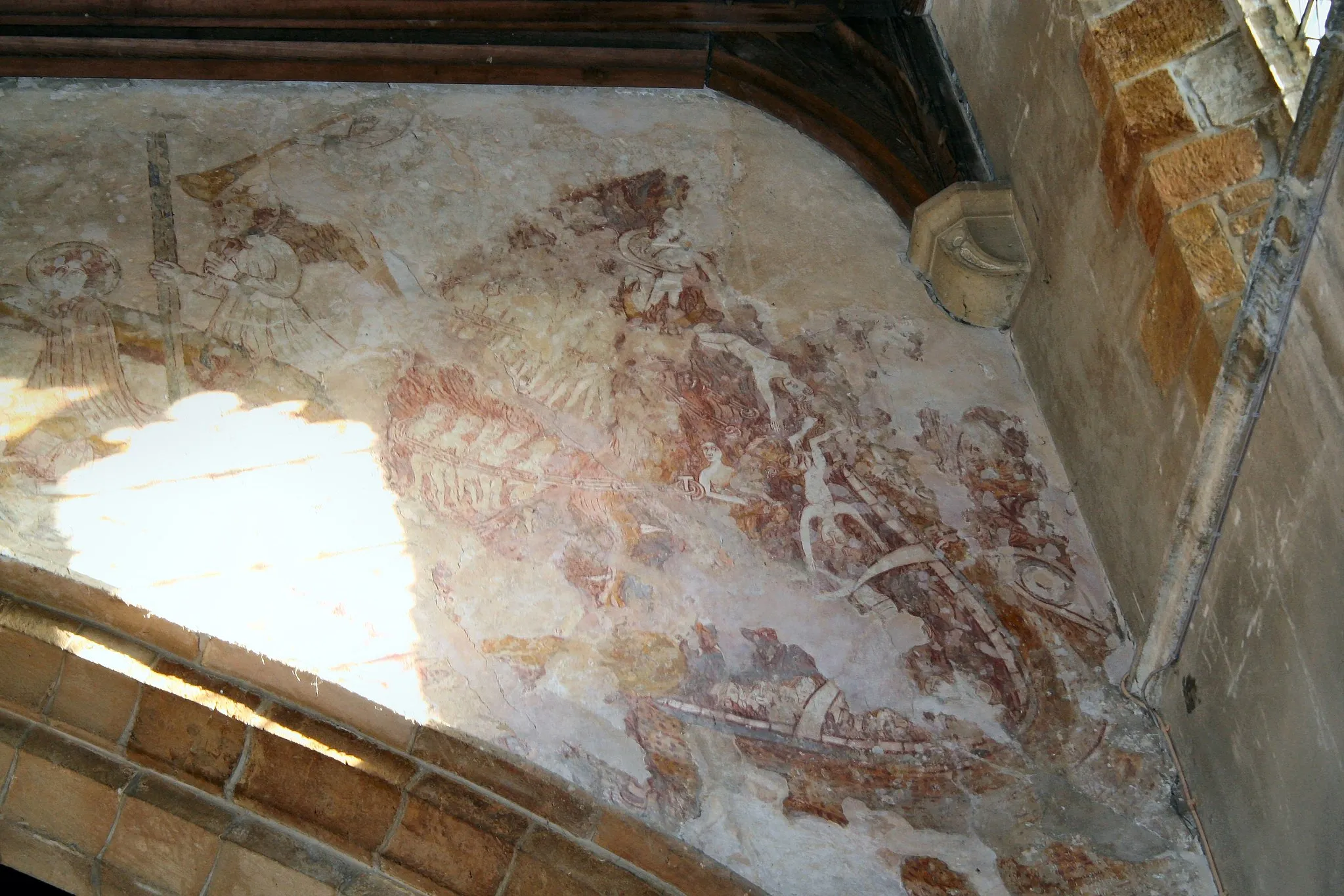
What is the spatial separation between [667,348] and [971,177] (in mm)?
1403

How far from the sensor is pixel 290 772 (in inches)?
163

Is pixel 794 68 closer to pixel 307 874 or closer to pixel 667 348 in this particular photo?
Answer: pixel 667 348

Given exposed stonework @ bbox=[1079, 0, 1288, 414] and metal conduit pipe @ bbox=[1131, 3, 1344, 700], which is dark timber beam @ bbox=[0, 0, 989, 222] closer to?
exposed stonework @ bbox=[1079, 0, 1288, 414]

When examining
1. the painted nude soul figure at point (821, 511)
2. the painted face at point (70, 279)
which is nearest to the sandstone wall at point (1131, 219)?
the painted nude soul figure at point (821, 511)

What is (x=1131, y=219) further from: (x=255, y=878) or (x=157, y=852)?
(x=157, y=852)

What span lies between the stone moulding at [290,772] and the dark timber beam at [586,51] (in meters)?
2.43

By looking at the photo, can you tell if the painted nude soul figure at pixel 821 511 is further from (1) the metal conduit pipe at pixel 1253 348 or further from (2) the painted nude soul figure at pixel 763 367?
(1) the metal conduit pipe at pixel 1253 348

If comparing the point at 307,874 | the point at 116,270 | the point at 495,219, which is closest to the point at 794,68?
the point at 495,219

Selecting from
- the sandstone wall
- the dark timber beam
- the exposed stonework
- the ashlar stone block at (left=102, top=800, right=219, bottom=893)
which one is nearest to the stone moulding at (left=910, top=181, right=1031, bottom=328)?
the sandstone wall

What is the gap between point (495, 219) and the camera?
17.0ft

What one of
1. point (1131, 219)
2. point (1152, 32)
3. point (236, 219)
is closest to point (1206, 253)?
point (1131, 219)

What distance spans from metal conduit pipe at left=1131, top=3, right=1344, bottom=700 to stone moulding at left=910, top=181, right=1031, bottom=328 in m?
1.30

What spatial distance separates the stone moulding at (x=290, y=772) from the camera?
13.4ft

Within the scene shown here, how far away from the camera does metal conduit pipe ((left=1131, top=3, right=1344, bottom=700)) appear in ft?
10.8
